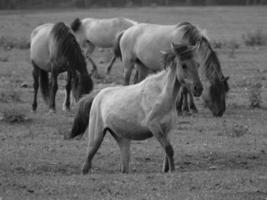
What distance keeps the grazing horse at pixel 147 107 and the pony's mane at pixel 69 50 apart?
5.73 m

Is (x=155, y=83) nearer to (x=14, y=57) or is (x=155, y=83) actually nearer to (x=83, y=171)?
(x=83, y=171)

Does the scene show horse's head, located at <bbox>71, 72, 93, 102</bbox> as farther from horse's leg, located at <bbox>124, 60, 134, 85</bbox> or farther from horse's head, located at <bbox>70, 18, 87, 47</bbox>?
horse's head, located at <bbox>70, 18, 87, 47</bbox>

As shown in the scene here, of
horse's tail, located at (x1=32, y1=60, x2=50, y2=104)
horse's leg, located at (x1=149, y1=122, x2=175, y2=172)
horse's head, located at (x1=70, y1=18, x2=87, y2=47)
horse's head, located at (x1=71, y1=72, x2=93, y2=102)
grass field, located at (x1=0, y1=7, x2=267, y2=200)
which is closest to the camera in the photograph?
grass field, located at (x1=0, y1=7, x2=267, y2=200)

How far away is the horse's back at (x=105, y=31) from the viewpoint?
25.2 metres

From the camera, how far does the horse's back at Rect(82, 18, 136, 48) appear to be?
25.2 m

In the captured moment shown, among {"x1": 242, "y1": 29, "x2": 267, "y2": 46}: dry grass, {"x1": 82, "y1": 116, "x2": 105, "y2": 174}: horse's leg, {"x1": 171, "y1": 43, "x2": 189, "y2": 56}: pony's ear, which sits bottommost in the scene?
{"x1": 242, "y1": 29, "x2": 267, "y2": 46}: dry grass

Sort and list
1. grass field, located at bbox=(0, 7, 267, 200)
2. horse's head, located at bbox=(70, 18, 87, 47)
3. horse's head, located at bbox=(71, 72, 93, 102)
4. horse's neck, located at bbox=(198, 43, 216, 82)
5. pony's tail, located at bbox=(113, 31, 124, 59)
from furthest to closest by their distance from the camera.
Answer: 1. horse's head, located at bbox=(70, 18, 87, 47)
2. pony's tail, located at bbox=(113, 31, 124, 59)
3. horse's head, located at bbox=(71, 72, 93, 102)
4. horse's neck, located at bbox=(198, 43, 216, 82)
5. grass field, located at bbox=(0, 7, 267, 200)

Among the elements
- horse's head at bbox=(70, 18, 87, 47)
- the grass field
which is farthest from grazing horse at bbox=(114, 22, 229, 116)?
horse's head at bbox=(70, 18, 87, 47)

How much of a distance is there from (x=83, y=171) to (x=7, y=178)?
39.8 inches

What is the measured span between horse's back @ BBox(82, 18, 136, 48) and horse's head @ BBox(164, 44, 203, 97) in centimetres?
1590

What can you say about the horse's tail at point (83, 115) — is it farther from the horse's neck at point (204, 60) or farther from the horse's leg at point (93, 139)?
the horse's neck at point (204, 60)

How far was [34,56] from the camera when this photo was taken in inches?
642

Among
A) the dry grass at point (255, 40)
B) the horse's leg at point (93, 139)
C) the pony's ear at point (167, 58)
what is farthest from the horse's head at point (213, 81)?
the dry grass at point (255, 40)

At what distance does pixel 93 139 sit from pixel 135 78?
7.50m
